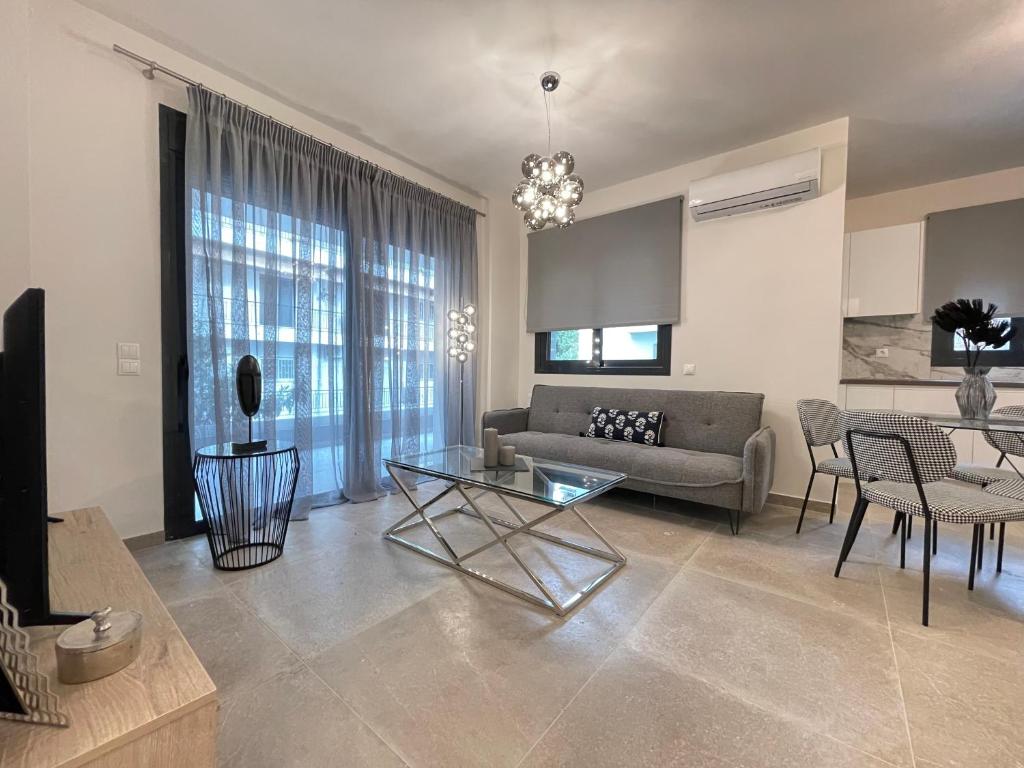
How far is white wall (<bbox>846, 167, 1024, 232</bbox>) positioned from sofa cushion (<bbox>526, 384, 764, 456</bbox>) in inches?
98.4

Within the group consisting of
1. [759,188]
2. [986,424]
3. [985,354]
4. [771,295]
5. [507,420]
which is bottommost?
[507,420]

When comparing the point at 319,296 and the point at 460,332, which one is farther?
the point at 460,332

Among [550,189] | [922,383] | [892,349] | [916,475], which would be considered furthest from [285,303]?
[892,349]

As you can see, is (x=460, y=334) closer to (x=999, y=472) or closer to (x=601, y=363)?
(x=601, y=363)

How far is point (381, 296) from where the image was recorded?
325cm

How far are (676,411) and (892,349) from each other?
2.42m

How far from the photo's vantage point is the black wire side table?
210cm

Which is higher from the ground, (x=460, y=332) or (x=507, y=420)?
(x=460, y=332)

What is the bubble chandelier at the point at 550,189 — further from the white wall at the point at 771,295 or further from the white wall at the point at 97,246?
the white wall at the point at 97,246

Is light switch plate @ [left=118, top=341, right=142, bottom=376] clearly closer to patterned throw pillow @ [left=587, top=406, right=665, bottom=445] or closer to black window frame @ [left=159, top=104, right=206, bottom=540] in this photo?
black window frame @ [left=159, top=104, right=206, bottom=540]

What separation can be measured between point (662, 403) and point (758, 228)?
1550 mm

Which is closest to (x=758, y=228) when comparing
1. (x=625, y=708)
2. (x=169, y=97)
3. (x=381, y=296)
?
(x=381, y=296)

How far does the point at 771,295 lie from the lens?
320 centimetres

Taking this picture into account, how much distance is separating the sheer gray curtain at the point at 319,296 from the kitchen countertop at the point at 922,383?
3.70 meters
